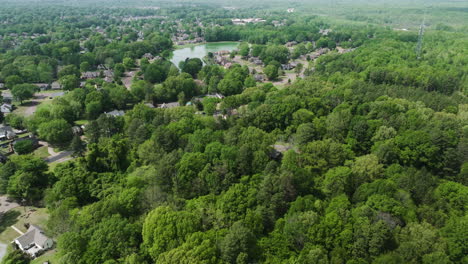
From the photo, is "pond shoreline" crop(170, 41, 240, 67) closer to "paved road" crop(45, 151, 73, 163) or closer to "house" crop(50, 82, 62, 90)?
"house" crop(50, 82, 62, 90)

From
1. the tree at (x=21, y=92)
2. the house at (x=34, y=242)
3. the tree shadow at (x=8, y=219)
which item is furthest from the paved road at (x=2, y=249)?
the tree at (x=21, y=92)

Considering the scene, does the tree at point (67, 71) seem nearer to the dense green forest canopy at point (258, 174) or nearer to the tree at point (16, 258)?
the dense green forest canopy at point (258, 174)

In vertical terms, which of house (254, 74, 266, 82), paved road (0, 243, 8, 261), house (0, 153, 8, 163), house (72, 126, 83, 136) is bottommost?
paved road (0, 243, 8, 261)

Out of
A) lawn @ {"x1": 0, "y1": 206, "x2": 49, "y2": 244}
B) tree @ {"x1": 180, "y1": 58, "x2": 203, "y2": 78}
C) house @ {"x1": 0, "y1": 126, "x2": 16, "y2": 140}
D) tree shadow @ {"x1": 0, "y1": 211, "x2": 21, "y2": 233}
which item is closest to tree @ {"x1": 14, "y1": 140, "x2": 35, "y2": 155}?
house @ {"x1": 0, "y1": 126, "x2": 16, "y2": 140}

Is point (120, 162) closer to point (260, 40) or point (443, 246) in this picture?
point (443, 246)

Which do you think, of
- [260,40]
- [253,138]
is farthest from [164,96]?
[260,40]

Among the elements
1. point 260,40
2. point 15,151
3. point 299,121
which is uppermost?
point 260,40
